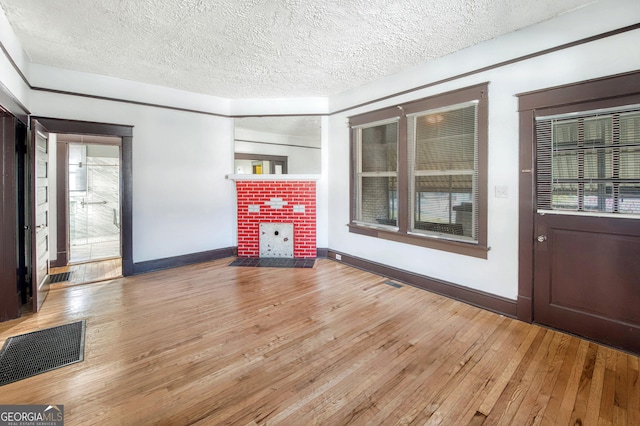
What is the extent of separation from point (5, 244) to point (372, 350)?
3609mm

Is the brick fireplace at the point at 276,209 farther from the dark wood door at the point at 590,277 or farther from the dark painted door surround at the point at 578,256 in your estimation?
the dark wood door at the point at 590,277

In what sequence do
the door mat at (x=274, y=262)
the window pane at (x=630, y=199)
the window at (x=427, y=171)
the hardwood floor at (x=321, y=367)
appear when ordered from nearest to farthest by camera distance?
1. the hardwood floor at (x=321, y=367)
2. the window pane at (x=630, y=199)
3. the window at (x=427, y=171)
4. the door mat at (x=274, y=262)

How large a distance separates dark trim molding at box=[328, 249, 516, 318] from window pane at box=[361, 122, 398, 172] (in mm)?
1414

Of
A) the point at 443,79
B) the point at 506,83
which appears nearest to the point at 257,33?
the point at 443,79

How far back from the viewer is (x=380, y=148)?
13.9 feet

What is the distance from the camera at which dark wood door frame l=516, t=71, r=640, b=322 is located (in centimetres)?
238

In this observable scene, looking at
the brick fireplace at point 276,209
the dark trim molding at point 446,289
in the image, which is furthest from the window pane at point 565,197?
the brick fireplace at point 276,209

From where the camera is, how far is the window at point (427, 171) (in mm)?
3141

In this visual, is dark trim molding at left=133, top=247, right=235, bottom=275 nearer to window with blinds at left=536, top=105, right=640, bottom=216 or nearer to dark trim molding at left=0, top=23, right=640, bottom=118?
dark trim molding at left=0, top=23, right=640, bottom=118

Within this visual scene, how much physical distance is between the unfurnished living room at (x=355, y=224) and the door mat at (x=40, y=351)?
2 cm

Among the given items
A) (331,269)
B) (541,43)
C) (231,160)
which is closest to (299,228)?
(331,269)

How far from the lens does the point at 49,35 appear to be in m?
2.96

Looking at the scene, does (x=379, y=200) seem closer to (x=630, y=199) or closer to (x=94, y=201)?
(x=630, y=199)

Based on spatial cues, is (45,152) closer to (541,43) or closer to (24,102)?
(24,102)
